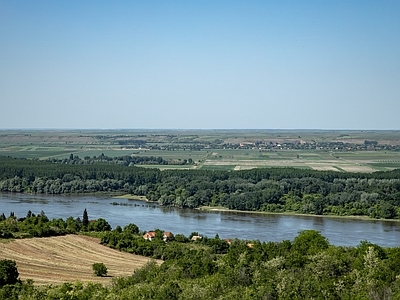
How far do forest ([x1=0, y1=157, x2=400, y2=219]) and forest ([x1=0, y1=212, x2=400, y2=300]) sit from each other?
2218 cm

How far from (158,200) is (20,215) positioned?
1621 cm

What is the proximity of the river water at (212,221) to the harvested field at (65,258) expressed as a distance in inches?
374

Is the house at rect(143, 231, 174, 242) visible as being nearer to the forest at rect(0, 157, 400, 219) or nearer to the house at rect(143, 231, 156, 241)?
the house at rect(143, 231, 156, 241)

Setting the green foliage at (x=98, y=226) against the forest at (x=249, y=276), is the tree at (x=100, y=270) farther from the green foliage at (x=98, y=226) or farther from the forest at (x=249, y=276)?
the green foliage at (x=98, y=226)

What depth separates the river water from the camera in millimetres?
39125

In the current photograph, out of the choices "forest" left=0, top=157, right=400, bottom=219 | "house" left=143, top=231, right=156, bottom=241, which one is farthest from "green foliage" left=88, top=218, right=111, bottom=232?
"forest" left=0, top=157, right=400, bottom=219

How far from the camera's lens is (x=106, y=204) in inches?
2130

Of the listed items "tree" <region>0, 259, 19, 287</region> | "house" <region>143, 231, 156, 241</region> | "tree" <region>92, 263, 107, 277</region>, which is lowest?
"house" <region>143, 231, 156, 241</region>

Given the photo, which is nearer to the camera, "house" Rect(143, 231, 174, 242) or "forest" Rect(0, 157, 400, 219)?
"house" Rect(143, 231, 174, 242)

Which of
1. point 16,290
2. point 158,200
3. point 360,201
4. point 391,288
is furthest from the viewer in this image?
point 158,200

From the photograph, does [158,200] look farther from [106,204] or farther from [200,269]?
[200,269]

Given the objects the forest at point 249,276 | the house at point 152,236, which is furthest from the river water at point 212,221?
the forest at point 249,276

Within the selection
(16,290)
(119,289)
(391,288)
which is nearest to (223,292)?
(119,289)

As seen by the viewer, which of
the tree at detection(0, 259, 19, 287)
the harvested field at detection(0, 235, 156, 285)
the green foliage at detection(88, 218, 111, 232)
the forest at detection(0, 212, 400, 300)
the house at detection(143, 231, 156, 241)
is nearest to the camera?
the forest at detection(0, 212, 400, 300)
